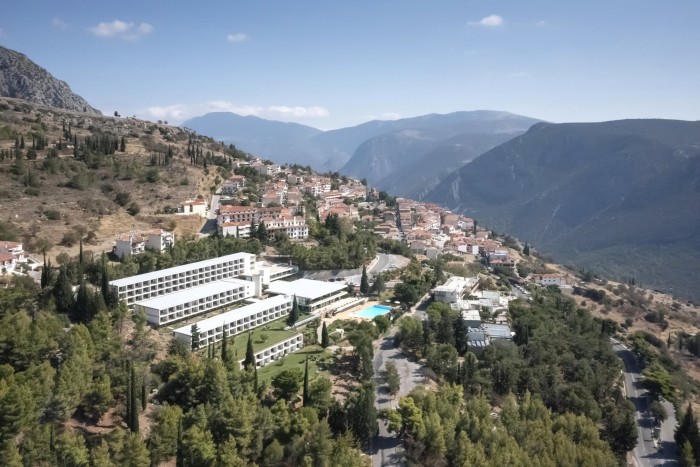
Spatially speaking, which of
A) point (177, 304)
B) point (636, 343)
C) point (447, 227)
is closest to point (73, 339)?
Answer: point (177, 304)

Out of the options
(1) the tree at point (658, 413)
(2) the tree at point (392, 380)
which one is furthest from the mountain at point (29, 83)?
(1) the tree at point (658, 413)

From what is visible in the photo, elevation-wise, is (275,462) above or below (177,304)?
below

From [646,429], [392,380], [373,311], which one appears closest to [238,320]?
[373,311]

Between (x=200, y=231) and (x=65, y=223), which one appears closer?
(x=65, y=223)

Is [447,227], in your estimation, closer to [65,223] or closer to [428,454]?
[65,223]

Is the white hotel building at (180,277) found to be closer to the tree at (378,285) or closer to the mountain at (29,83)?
the tree at (378,285)
